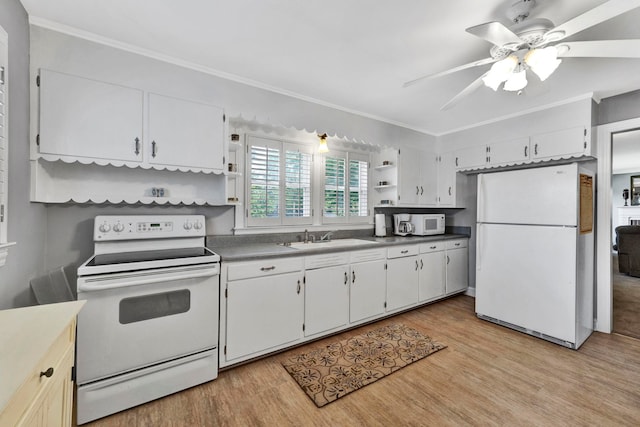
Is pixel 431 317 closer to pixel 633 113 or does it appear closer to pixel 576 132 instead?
pixel 576 132

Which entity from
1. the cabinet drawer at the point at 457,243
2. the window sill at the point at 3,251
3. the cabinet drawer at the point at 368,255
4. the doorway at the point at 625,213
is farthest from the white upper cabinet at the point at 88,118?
the doorway at the point at 625,213

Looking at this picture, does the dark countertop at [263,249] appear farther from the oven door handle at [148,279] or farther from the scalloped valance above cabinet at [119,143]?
the scalloped valance above cabinet at [119,143]

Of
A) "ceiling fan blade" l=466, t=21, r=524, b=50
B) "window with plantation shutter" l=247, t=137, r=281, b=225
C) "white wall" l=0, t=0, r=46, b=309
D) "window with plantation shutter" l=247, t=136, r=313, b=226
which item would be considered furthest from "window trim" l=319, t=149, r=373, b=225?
"white wall" l=0, t=0, r=46, b=309

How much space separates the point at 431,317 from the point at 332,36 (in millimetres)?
3068

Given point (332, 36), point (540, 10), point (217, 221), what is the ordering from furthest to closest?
point (217, 221) → point (332, 36) → point (540, 10)

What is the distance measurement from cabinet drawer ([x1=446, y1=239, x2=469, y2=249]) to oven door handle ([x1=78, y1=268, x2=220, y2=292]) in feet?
10.2

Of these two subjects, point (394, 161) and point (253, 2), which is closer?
point (253, 2)

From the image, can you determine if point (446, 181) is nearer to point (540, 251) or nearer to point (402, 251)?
point (402, 251)

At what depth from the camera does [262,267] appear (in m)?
2.29

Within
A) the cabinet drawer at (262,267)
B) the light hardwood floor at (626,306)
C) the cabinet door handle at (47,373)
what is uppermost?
the cabinet drawer at (262,267)

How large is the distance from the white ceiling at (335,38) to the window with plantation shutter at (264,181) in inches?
23.6

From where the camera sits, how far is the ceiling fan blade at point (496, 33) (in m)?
1.37

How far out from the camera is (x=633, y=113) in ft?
9.02

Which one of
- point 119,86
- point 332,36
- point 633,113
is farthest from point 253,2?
point 633,113
